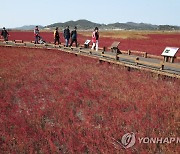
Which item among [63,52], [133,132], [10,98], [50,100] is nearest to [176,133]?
[133,132]

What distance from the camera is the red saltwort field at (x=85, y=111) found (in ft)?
24.1

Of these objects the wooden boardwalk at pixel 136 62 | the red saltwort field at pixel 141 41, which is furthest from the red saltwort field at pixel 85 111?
the red saltwort field at pixel 141 41

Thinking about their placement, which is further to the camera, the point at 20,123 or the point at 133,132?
the point at 20,123

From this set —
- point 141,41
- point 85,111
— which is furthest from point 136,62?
point 141,41

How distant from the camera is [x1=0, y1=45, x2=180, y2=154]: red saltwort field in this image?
24.1 ft

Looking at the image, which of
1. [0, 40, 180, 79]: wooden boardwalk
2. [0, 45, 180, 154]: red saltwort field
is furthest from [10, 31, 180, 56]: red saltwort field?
[0, 45, 180, 154]: red saltwort field

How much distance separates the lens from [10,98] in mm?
11711

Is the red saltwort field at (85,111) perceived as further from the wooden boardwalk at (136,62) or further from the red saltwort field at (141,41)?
the red saltwort field at (141,41)

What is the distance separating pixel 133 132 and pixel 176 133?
1.23m

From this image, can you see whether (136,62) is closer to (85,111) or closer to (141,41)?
(85,111)

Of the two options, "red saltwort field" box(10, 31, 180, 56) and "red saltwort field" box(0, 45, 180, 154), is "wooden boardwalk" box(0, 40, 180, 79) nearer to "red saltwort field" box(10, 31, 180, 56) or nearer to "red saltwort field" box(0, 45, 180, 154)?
"red saltwort field" box(0, 45, 180, 154)

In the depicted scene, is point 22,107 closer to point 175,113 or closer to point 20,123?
point 20,123

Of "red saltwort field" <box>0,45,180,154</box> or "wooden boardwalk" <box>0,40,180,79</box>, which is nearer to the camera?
"red saltwort field" <box>0,45,180,154</box>

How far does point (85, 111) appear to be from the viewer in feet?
32.4
